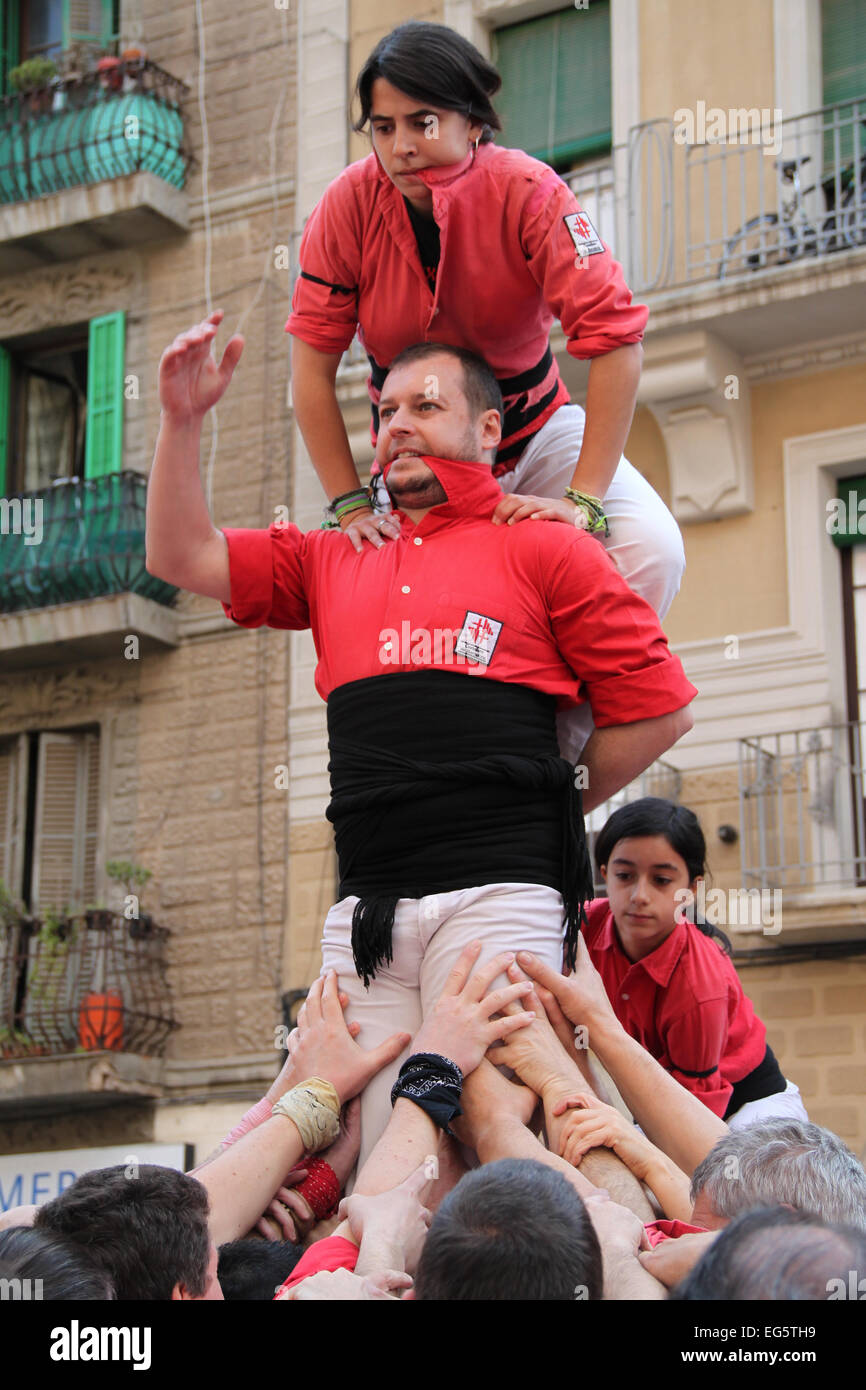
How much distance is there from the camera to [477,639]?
A: 3.98 metres

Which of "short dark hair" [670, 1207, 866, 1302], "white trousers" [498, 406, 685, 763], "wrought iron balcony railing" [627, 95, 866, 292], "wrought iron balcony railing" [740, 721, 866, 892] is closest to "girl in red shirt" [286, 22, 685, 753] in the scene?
"white trousers" [498, 406, 685, 763]

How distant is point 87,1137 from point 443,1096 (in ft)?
35.0

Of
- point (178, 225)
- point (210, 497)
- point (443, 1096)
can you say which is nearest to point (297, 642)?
point (210, 497)

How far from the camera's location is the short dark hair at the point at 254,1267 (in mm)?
3479

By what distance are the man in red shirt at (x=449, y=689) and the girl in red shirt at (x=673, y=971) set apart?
2.25 feet

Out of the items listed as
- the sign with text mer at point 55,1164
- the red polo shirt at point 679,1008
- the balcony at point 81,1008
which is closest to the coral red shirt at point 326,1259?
the red polo shirt at point 679,1008

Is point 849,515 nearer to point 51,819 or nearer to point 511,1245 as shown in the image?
point 51,819

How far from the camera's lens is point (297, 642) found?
14117 mm

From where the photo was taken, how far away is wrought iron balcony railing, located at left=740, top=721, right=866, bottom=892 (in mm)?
11586

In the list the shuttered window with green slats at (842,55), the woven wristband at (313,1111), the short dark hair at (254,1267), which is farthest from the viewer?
the shuttered window with green slats at (842,55)

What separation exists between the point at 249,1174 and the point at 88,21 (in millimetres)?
14022

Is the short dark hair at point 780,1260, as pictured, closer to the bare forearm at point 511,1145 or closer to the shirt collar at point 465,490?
the bare forearm at point 511,1145

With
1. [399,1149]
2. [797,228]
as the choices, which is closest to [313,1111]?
[399,1149]
